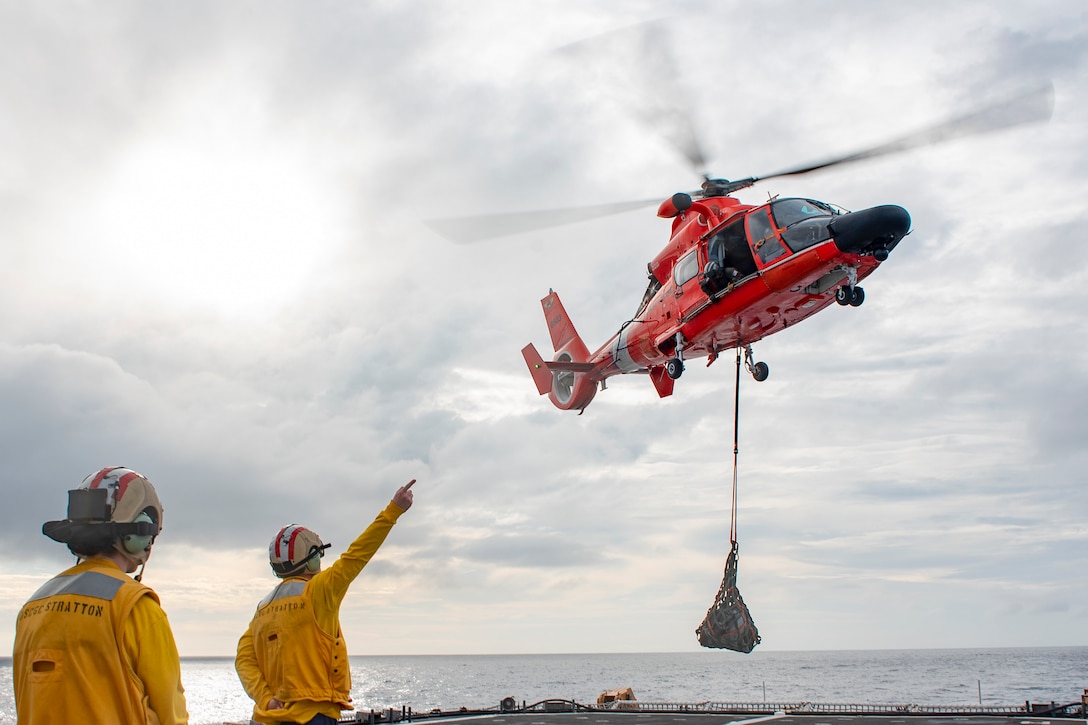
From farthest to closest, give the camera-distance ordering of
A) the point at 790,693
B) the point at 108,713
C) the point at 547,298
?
the point at 790,693
the point at 547,298
the point at 108,713

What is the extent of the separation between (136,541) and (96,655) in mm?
589

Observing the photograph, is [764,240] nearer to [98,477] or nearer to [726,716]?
[726,716]

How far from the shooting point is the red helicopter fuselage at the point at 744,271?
16.9 meters

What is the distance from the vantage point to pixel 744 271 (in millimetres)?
18156

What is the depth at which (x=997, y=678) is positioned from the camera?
431ft

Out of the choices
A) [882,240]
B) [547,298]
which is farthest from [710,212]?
[547,298]

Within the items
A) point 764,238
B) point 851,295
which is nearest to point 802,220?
point 764,238

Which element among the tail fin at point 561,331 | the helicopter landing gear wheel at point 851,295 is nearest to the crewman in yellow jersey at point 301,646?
the helicopter landing gear wheel at point 851,295

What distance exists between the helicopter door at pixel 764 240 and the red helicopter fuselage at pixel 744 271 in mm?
23

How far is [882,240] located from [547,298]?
15.8 m

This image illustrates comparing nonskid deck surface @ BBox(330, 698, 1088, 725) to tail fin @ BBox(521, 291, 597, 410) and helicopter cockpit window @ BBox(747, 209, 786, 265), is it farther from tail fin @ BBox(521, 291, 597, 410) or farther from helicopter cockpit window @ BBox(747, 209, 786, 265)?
helicopter cockpit window @ BBox(747, 209, 786, 265)

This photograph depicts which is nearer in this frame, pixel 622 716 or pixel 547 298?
pixel 622 716

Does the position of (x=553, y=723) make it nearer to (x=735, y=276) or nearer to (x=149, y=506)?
(x=735, y=276)

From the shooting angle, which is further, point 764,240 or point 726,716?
point 726,716
